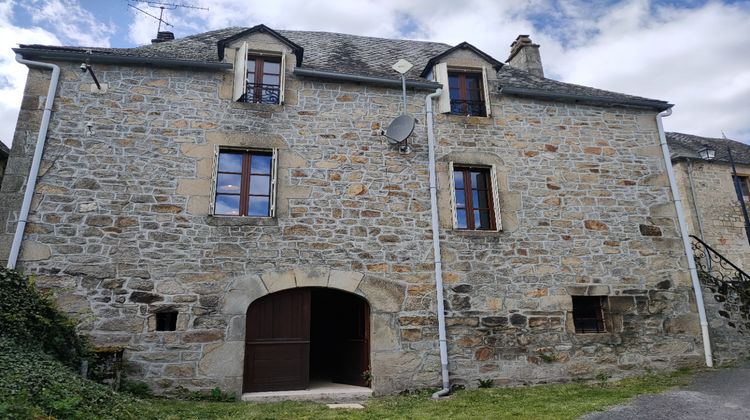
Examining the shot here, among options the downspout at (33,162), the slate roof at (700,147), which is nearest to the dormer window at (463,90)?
the downspout at (33,162)

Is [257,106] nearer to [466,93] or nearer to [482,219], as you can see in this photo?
[466,93]

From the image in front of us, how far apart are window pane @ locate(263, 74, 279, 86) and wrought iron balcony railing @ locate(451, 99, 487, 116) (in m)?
3.14

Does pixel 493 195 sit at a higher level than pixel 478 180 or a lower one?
lower

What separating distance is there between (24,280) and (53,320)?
59cm

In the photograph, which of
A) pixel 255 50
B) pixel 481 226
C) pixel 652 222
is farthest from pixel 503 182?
pixel 255 50

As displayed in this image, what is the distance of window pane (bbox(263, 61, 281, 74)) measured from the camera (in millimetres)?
7729

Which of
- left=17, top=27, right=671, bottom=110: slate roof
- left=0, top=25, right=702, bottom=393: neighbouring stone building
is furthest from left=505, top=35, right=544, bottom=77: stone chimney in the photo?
left=0, top=25, right=702, bottom=393: neighbouring stone building

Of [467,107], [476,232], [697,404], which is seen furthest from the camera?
[467,107]

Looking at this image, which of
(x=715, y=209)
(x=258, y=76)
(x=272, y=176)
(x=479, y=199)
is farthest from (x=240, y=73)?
(x=715, y=209)

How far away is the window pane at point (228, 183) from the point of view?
275 inches

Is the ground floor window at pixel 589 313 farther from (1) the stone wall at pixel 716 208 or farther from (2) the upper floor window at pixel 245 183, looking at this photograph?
(1) the stone wall at pixel 716 208

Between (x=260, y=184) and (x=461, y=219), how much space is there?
332 cm

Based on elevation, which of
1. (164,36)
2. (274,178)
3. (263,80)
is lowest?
(274,178)

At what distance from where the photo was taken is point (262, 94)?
24.8 ft
